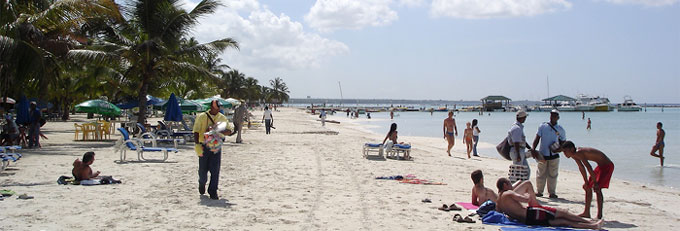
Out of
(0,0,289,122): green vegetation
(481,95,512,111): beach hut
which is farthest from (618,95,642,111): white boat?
(0,0,289,122): green vegetation

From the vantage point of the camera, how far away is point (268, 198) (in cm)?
694

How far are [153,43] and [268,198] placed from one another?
10.5 metres

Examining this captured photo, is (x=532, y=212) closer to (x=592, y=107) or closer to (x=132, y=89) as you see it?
(x=132, y=89)

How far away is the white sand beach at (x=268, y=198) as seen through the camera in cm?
555

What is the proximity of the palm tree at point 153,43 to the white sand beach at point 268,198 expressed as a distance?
17.2 feet

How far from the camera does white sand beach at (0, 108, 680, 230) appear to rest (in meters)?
5.55

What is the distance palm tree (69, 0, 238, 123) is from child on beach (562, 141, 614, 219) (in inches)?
509

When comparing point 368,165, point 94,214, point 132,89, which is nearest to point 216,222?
point 94,214

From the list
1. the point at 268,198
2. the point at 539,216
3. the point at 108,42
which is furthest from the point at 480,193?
the point at 108,42

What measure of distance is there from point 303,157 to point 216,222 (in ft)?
21.7

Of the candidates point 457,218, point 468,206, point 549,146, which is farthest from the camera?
point 549,146

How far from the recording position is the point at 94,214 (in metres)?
5.68

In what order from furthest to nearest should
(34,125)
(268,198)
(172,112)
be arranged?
(172,112), (34,125), (268,198)

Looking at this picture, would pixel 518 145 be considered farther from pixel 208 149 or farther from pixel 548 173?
pixel 208 149
